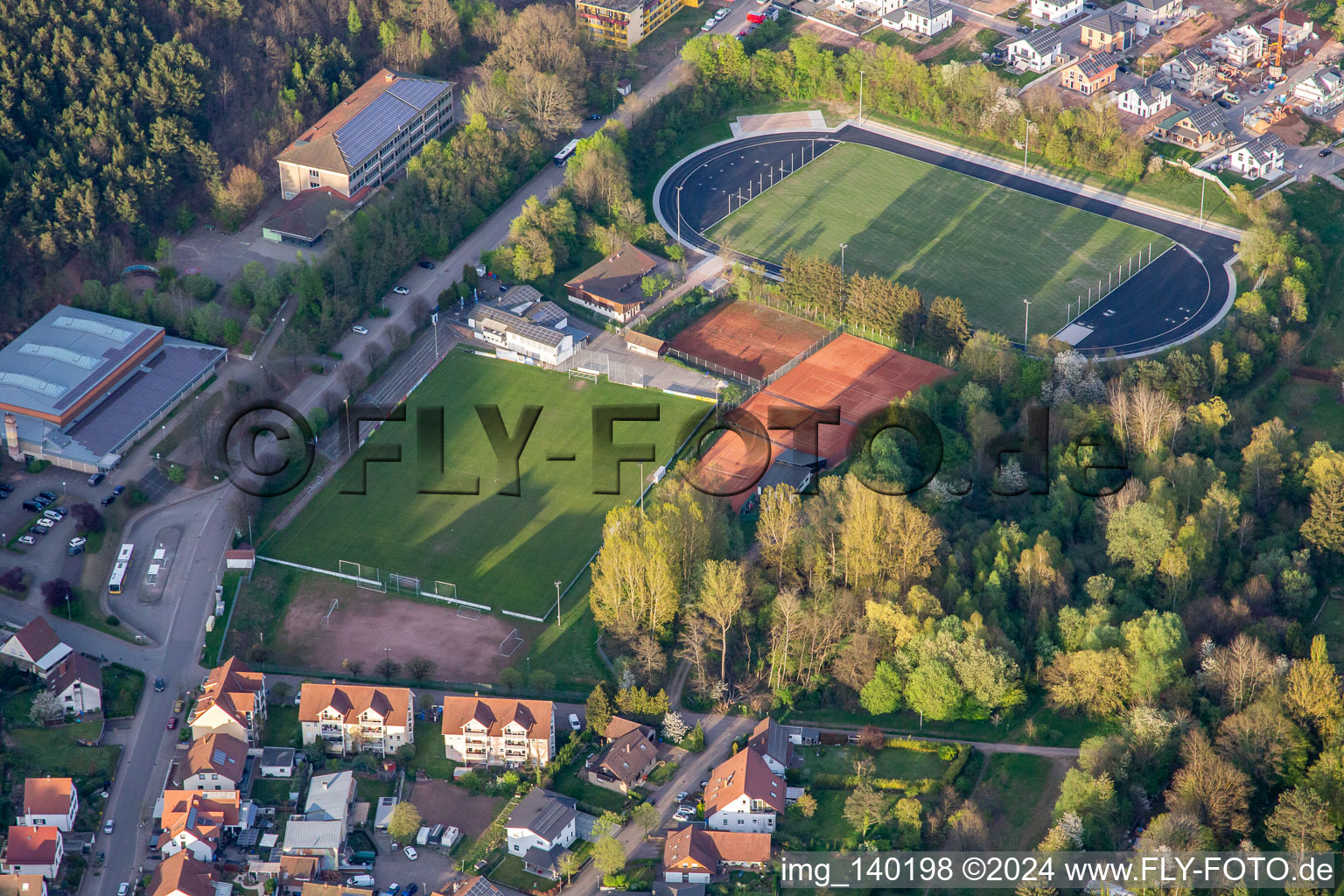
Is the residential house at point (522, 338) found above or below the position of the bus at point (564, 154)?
below

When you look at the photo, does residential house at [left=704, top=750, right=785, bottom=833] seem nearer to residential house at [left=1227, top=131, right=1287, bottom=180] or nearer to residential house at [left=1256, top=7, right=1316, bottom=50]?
residential house at [left=1227, top=131, right=1287, bottom=180]

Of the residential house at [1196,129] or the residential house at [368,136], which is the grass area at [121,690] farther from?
the residential house at [1196,129]

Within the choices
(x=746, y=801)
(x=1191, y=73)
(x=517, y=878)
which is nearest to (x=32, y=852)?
(x=517, y=878)

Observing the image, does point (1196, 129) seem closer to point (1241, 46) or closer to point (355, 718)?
point (1241, 46)

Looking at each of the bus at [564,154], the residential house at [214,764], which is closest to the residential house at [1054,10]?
the bus at [564,154]

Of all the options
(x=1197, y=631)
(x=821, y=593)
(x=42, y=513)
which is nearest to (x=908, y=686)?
(x=821, y=593)

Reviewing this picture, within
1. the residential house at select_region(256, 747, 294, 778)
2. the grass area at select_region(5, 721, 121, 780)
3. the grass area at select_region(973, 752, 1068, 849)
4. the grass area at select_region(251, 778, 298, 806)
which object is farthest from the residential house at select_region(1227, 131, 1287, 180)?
the grass area at select_region(5, 721, 121, 780)
